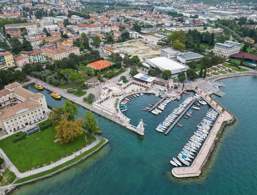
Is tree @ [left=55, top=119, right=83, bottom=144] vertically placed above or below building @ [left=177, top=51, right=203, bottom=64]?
below

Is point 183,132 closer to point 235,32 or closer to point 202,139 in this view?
point 202,139

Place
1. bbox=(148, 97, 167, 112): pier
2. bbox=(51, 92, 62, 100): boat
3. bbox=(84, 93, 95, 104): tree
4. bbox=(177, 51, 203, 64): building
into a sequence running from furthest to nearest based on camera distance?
bbox=(177, 51, 203, 64): building → bbox=(51, 92, 62, 100): boat → bbox=(84, 93, 95, 104): tree → bbox=(148, 97, 167, 112): pier

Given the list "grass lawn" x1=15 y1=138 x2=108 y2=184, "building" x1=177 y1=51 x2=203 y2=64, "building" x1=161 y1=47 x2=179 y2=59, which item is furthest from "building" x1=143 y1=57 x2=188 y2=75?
"grass lawn" x1=15 y1=138 x2=108 y2=184

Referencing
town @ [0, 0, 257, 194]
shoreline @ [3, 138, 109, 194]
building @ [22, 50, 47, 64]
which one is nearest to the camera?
shoreline @ [3, 138, 109, 194]

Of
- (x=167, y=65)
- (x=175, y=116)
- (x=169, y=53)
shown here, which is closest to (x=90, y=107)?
(x=175, y=116)

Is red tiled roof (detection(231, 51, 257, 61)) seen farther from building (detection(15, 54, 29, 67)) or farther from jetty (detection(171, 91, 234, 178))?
building (detection(15, 54, 29, 67))

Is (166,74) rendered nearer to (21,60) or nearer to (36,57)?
(36,57)
